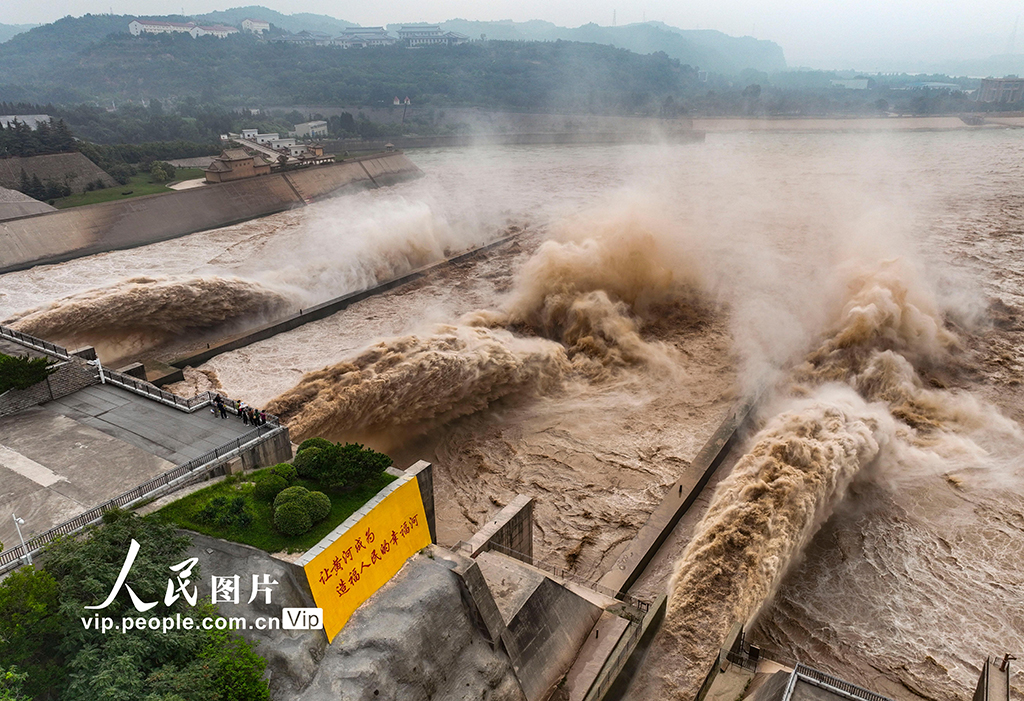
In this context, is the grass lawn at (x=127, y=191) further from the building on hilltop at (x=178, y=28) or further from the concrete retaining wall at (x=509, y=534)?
the building on hilltop at (x=178, y=28)

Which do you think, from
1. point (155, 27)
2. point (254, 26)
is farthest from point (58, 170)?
point (254, 26)

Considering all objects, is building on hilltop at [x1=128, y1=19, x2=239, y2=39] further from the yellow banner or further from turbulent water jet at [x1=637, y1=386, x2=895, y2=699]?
the yellow banner

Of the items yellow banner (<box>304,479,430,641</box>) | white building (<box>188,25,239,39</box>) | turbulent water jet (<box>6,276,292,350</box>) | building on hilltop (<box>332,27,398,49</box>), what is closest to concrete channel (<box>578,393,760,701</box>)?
yellow banner (<box>304,479,430,641</box>)

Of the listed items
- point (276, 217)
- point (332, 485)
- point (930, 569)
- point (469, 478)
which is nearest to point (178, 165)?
point (276, 217)

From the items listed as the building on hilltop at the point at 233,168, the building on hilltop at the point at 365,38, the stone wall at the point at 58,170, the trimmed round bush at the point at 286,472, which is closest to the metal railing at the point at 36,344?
the trimmed round bush at the point at 286,472

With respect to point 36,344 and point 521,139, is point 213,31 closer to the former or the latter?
point 521,139

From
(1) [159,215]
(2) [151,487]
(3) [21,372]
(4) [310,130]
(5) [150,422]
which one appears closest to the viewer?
(2) [151,487]
